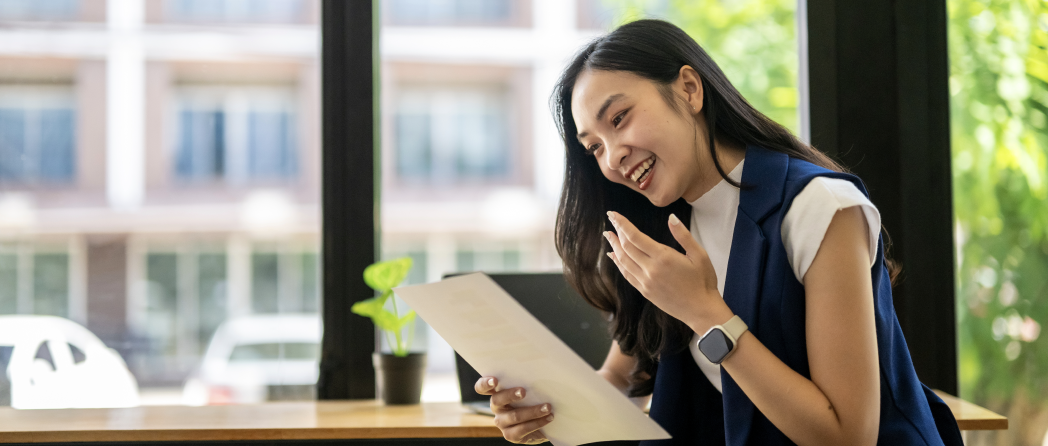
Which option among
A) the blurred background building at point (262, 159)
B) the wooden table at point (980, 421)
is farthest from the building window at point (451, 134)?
the wooden table at point (980, 421)

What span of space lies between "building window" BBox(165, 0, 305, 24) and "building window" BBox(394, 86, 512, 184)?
0.37m

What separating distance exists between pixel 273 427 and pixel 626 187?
0.83 metres

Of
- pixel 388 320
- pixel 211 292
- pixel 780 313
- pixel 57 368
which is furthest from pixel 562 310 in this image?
pixel 57 368

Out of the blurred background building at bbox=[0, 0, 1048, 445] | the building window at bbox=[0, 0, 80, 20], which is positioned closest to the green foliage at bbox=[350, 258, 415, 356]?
the blurred background building at bbox=[0, 0, 1048, 445]

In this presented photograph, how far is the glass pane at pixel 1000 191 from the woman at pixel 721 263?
0.97 m

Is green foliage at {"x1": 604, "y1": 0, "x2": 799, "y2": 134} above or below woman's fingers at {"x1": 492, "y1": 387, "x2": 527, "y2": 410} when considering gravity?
above

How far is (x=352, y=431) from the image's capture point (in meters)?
1.44

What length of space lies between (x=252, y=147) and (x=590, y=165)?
43.5 inches

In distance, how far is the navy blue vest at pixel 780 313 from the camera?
1.00 metres

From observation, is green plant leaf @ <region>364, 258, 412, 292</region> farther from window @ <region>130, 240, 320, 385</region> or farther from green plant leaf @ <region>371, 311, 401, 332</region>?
window @ <region>130, 240, 320, 385</region>

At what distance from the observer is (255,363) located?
194cm

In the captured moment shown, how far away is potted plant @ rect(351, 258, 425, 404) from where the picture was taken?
1.70 metres

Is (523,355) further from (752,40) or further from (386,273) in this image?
(752,40)

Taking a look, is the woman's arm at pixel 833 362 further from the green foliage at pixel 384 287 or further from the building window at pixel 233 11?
the building window at pixel 233 11
